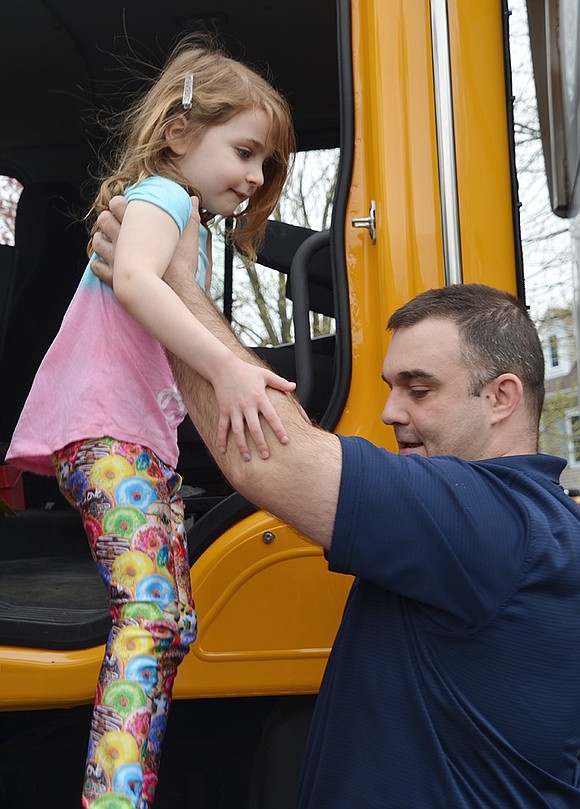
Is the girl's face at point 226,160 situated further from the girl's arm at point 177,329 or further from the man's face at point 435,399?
the man's face at point 435,399

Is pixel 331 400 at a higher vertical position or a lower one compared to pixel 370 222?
lower

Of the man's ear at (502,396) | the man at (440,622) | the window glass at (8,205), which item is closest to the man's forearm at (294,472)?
the man at (440,622)

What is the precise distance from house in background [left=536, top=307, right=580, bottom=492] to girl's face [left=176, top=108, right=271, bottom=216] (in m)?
0.63

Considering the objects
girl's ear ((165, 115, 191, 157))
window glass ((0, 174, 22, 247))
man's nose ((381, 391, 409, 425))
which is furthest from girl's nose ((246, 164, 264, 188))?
window glass ((0, 174, 22, 247))

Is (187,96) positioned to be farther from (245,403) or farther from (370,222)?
(245,403)

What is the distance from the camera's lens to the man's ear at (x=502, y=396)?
132cm

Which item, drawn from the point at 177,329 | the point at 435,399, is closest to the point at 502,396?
the point at 435,399

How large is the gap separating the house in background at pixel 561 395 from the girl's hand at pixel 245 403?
30.5 inches

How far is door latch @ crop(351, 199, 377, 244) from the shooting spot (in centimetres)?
192

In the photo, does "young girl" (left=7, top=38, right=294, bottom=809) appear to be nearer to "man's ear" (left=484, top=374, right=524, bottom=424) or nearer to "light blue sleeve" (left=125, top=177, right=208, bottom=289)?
"light blue sleeve" (left=125, top=177, right=208, bottom=289)

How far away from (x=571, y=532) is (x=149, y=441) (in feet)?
2.48

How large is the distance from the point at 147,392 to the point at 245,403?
0.53 metres

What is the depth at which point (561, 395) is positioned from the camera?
1930 millimetres

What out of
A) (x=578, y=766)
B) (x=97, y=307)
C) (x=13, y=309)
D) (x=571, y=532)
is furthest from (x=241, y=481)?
(x=13, y=309)
